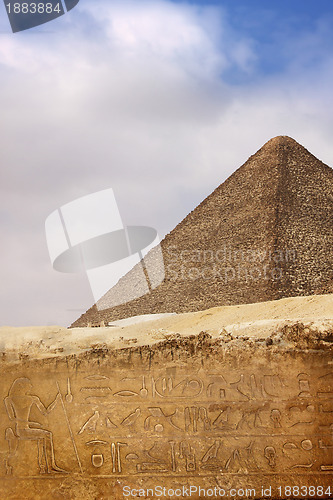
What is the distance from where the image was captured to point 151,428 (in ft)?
13.6

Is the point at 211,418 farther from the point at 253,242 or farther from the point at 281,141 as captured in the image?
the point at 281,141

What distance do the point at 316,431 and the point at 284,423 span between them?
7.3 inches

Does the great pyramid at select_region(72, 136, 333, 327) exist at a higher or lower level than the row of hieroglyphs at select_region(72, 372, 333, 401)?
higher

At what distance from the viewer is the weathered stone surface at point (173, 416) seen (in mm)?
4078

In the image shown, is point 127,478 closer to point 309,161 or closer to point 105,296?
point 105,296

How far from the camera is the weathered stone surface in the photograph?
408 centimetres

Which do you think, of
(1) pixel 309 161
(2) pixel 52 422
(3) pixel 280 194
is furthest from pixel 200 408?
(1) pixel 309 161

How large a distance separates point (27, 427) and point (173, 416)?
853mm

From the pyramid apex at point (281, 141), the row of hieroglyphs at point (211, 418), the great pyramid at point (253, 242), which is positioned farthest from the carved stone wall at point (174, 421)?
the pyramid apex at point (281, 141)

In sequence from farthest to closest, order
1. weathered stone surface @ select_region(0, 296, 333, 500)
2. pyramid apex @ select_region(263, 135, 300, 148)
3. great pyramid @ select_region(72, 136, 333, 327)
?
pyramid apex @ select_region(263, 135, 300, 148), great pyramid @ select_region(72, 136, 333, 327), weathered stone surface @ select_region(0, 296, 333, 500)

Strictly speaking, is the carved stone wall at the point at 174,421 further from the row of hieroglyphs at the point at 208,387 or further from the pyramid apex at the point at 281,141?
the pyramid apex at the point at 281,141

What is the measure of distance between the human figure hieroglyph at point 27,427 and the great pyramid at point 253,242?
4919 cm

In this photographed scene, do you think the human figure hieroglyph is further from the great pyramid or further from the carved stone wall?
the great pyramid

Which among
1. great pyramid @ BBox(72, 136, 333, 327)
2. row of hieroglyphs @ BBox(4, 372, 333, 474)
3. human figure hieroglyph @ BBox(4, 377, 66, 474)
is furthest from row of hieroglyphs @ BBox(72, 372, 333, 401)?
great pyramid @ BBox(72, 136, 333, 327)
